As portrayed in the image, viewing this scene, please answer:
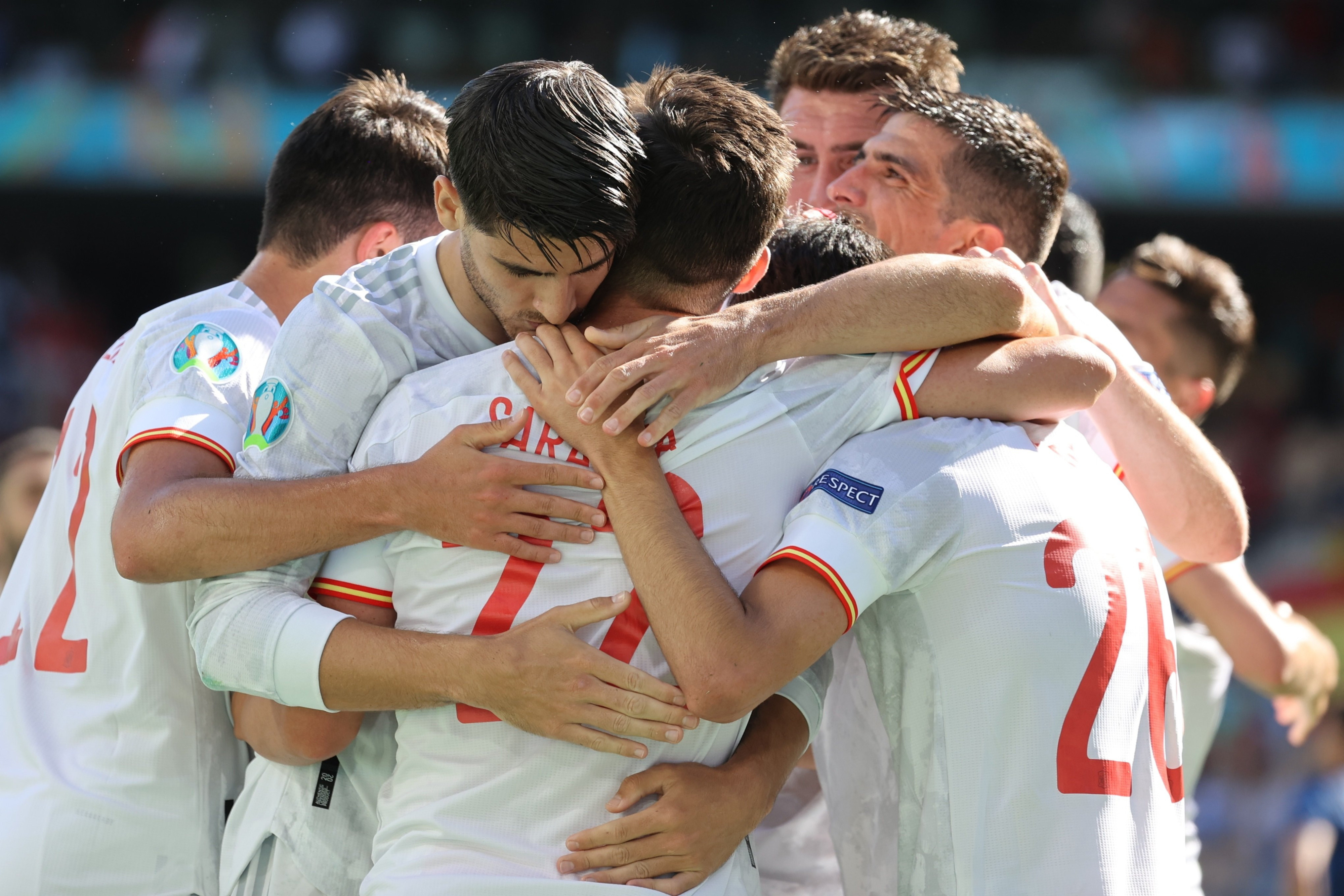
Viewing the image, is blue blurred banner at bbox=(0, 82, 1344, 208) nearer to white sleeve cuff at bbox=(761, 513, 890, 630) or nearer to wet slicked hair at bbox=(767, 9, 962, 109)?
wet slicked hair at bbox=(767, 9, 962, 109)

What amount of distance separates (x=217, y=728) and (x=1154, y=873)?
6.20 feet

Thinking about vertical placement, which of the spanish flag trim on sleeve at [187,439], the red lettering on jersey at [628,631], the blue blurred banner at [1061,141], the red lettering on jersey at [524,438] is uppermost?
the red lettering on jersey at [524,438]

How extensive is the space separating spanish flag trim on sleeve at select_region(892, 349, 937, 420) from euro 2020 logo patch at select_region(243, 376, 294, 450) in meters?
1.08

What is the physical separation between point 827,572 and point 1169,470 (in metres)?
Result: 1.17

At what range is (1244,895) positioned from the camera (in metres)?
10.1

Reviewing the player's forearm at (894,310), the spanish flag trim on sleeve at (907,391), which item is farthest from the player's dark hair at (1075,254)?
the spanish flag trim on sleeve at (907,391)

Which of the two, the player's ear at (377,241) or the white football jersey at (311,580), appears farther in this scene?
the player's ear at (377,241)

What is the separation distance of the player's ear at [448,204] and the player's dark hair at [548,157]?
0.18 meters

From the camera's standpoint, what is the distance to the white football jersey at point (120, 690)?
2.55 metres

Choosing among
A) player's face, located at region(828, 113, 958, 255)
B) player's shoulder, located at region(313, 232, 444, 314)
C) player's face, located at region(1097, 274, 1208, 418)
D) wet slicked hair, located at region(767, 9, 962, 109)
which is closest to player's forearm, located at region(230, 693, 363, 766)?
player's shoulder, located at region(313, 232, 444, 314)

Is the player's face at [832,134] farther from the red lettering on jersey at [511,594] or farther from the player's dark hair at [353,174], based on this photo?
the red lettering on jersey at [511,594]

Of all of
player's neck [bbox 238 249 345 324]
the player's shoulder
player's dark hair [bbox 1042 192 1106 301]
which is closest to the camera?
the player's shoulder

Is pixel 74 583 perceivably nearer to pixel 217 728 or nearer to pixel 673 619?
pixel 217 728

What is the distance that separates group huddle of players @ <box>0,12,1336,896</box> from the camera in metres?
2.04
